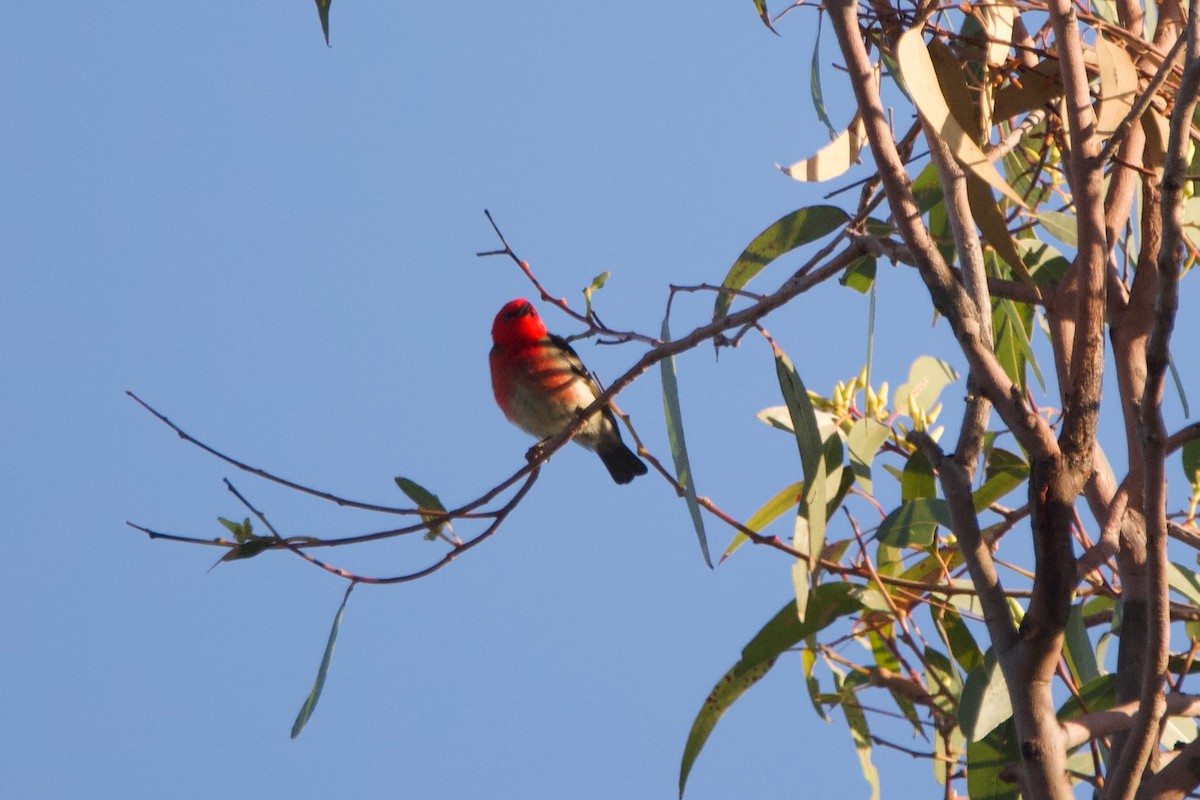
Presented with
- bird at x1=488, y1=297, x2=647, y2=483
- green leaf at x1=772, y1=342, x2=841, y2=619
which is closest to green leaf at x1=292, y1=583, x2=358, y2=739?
green leaf at x1=772, y1=342, x2=841, y2=619

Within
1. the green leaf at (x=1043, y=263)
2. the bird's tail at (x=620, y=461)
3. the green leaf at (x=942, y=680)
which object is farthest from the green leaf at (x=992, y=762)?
the bird's tail at (x=620, y=461)

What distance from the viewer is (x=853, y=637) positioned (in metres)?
2.16

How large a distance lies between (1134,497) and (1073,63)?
0.57 meters

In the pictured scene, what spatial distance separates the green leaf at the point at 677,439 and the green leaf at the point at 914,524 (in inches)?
11.3

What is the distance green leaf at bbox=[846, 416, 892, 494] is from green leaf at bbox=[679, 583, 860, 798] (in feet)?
0.64

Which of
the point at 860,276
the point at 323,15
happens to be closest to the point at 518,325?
the point at 860,276

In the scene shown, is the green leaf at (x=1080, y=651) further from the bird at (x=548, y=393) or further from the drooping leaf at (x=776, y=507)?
the bird at (x=548, y=393)

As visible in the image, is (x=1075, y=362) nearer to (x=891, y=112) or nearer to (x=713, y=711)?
(x=891, y=112)

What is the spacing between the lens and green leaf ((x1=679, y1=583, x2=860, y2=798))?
1982mm

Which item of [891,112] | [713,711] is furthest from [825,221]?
[713,711]

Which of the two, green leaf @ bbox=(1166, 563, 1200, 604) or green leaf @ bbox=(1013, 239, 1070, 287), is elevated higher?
green leaf @ bbox=(1013, 239, 1070, 287)

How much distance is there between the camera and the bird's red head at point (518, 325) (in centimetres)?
466

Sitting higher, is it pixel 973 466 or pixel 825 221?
pixel 825 221

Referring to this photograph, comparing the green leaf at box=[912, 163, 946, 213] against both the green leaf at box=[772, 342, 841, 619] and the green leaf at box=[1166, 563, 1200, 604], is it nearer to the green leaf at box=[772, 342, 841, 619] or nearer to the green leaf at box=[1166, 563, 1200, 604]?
the green leaf at box=[772, 342, 841, 619]
